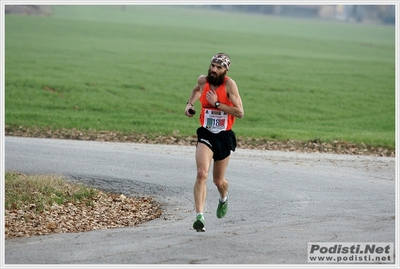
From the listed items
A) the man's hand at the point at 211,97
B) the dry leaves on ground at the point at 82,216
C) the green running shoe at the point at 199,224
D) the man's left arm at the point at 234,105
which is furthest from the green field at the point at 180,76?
the green running shoe at the point at 199,224

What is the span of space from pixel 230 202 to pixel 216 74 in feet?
10.5

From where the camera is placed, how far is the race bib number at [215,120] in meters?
9.40

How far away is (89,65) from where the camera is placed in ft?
141

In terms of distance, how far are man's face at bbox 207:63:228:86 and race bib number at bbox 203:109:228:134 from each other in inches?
13.1

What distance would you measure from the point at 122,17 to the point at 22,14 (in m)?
18.4

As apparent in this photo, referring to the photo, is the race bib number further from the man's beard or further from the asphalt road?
the asphalt road

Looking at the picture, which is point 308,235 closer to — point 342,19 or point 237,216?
point 237,216

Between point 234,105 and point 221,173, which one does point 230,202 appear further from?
point 234,105

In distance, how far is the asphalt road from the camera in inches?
318

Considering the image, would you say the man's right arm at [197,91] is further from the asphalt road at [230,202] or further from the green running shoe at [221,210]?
the asphalt road at [230,202]

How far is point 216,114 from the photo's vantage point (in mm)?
9406

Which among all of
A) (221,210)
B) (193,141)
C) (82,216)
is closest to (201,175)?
(221,210)

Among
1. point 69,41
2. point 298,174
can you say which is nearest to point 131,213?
point 298,174

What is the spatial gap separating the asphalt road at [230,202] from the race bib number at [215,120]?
3.90 ft
